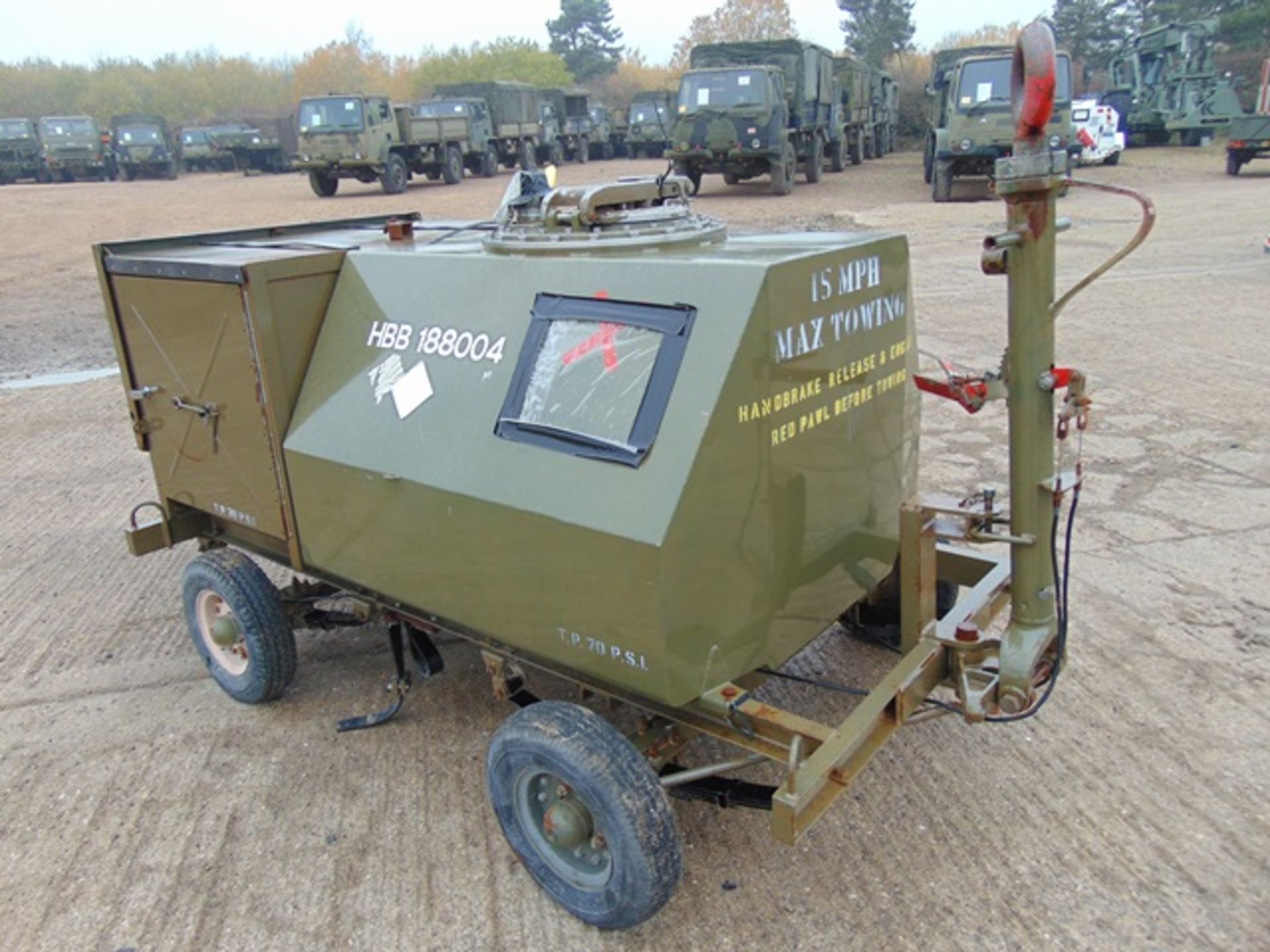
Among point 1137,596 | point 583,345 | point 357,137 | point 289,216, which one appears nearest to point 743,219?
point 289,216

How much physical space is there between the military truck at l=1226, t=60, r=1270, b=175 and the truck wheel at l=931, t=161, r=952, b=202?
20.5 feet

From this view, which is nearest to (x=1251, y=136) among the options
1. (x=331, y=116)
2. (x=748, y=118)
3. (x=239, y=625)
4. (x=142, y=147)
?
(x=748, y=118)

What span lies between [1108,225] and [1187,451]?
32.6 feet

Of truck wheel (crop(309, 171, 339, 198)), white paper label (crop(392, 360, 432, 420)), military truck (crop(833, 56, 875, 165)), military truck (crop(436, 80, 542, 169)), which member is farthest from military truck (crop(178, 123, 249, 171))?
white paper label (crop(392, 360, 432, 420))

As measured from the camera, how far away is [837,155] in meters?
25.8

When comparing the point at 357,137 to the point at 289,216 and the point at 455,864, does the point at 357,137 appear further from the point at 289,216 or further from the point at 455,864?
the point at 455,864

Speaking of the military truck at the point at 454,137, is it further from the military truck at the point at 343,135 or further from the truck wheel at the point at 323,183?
the truck wheel at the point at 323,183

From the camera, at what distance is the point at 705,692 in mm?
2840

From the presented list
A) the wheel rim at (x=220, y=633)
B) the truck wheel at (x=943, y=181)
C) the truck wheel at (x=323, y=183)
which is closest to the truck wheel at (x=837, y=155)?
the truck wheel at (x=943, y=181)

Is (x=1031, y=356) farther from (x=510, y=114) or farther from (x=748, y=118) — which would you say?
(x=510, y=114)

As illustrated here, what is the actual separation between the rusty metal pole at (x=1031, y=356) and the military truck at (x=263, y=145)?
121 feet

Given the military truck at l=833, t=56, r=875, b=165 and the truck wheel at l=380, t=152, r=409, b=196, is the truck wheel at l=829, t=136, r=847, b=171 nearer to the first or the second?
the military truck at l=833, t=56, r=875, b=165

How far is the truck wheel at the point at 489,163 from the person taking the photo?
92.2 feet

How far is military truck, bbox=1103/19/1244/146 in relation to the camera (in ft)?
86.8
